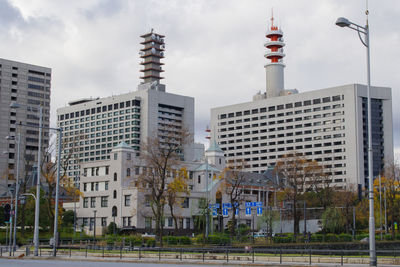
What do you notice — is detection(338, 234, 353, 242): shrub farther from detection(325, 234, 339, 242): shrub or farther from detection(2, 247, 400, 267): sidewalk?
detection(2, 247, 400, 267): sidewalk

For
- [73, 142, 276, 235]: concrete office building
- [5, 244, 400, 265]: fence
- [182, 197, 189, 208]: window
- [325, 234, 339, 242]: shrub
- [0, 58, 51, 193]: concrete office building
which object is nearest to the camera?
[5, 244, 400, 265]: fence

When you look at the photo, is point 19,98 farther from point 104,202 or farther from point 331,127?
point 331,127

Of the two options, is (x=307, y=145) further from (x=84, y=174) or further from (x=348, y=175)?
(x=84, y=174)

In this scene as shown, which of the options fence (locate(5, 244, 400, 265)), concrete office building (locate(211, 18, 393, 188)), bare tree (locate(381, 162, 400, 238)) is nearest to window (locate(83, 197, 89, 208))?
bare tree (locate(381, 162, 400, 238))

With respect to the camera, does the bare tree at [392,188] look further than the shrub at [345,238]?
Yes

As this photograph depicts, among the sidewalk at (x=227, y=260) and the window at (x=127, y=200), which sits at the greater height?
the window at (x=127, y=200)

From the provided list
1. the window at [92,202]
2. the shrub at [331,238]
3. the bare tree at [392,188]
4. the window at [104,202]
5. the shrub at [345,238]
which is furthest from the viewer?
the window at [92,202]

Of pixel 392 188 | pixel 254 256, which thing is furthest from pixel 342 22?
pixel 392 188

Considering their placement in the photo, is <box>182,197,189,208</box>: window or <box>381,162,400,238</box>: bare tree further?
<box>182,197,189,208</box>: window

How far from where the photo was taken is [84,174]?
350ft

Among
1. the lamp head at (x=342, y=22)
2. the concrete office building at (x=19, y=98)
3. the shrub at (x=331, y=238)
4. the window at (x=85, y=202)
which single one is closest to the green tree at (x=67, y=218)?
the window at (x=85, y=202)

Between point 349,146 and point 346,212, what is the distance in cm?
9283

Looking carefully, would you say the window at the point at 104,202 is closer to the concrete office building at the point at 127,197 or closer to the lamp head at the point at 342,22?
the concrete office building at the point at 127,197

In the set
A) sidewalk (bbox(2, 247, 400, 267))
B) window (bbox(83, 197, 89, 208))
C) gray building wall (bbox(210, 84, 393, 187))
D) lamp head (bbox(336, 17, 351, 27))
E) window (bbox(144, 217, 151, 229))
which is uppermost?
gray building wall (bbox(210, 84, 393, 187))
